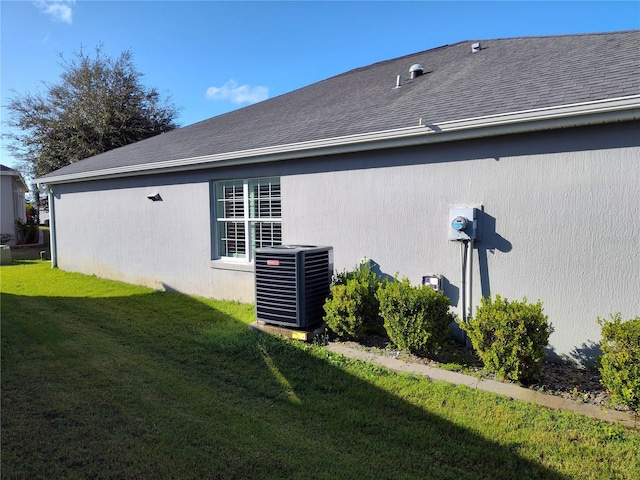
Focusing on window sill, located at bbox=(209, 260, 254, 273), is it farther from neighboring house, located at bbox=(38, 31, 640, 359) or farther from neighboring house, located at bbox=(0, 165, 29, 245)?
neighboring house, located at bbox=(0, 165, 29, 245)

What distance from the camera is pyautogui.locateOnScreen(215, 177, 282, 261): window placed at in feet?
24.8

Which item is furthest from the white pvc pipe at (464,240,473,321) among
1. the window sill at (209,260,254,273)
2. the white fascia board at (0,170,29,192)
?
the white fascia board at (0,170,29,192)

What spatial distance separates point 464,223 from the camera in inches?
196

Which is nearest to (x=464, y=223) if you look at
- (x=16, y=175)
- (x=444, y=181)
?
(x=444, y=181)

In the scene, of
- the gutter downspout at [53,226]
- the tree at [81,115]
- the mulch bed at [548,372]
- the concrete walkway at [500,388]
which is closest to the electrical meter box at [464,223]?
the mulch bed at [548,372]

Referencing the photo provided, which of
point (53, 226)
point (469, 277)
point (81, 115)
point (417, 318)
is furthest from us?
point (81, 115)

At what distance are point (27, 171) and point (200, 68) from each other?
16151mm

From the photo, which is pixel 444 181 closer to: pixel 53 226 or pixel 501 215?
pixel 501 215

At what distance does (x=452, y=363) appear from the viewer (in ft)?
15.2

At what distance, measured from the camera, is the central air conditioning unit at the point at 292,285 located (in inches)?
219

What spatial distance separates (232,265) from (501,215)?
4908 millimetres

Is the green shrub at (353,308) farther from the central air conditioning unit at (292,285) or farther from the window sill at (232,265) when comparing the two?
the window sill at (232,265)

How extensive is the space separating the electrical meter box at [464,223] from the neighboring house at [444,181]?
0.13 metres

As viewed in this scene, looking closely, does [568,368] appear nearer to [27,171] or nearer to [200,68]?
[200,68]
